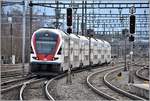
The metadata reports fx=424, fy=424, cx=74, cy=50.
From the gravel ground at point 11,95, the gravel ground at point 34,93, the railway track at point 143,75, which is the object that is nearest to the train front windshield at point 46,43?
the gravel ground at point 34,93

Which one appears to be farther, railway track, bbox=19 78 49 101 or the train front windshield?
the train front windshield

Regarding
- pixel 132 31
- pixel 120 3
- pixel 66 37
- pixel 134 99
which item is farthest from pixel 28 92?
pixel 120 3

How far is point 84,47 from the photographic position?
36688 mm

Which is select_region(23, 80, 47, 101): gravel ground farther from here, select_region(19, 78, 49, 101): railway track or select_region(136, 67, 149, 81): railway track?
select_region(136, 67, 149, 81): railway track

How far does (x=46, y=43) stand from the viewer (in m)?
26.6

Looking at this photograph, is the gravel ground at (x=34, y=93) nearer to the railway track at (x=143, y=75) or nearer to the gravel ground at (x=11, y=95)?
the gravel ground at (x=11, y=95)

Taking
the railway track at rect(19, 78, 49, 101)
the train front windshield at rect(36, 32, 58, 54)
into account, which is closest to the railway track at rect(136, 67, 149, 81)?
the train front windshield at rect(36, 32, 58, 54)

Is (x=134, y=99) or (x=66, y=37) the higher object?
(x=66, y=37)

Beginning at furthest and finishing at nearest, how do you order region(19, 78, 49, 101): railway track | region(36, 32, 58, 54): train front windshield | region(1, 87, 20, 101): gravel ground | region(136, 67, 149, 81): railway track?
1. region(136, 67, 149, 81): railway track
2. region(36, 32, 58, 54): train front windshield
3. region(19, 78, 49, 101): railway track
4. region(1, 87, 20, 101): gravel ground

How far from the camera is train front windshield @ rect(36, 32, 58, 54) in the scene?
26.6 m

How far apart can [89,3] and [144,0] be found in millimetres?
6639

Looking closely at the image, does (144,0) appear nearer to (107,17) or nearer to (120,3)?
(120,3)

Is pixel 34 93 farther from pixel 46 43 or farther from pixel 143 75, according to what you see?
pixel 143 75

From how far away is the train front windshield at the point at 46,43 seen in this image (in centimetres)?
2656
